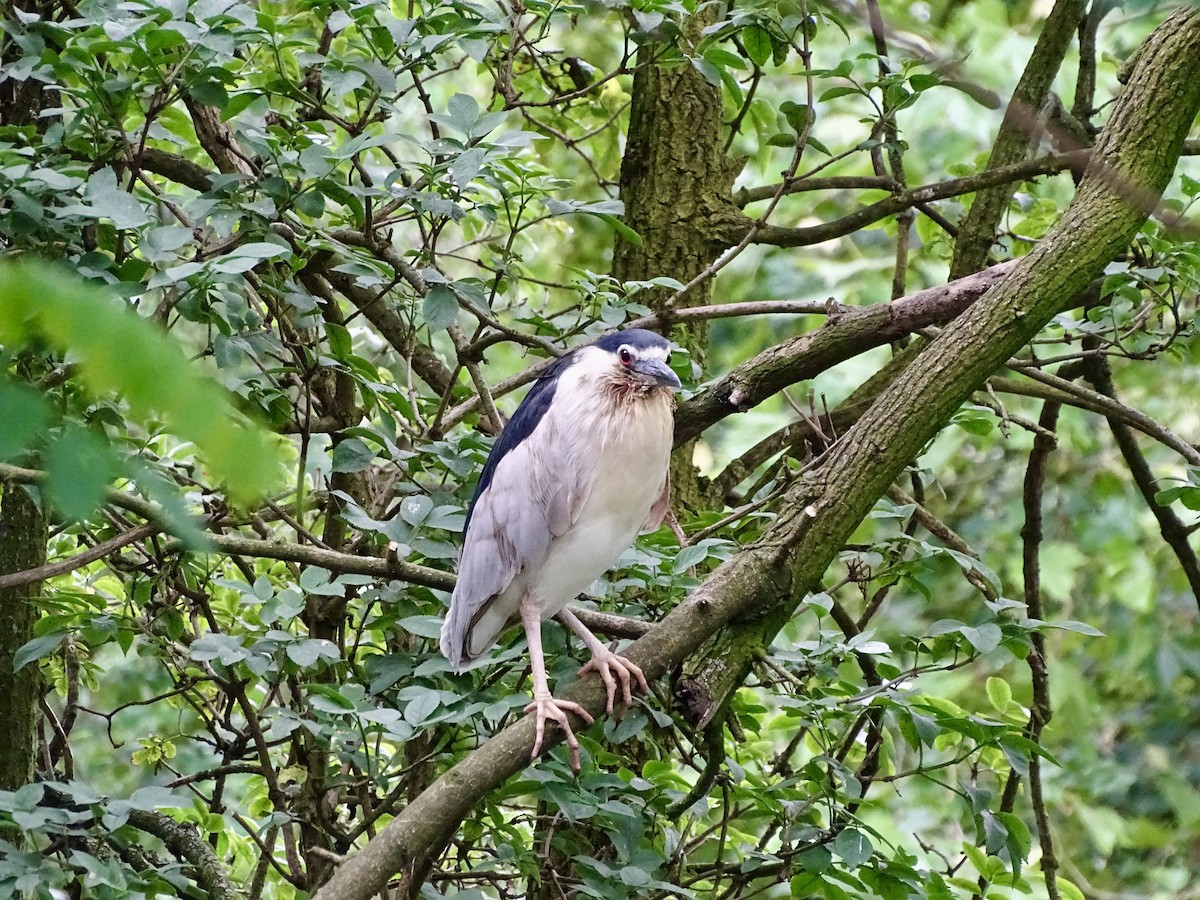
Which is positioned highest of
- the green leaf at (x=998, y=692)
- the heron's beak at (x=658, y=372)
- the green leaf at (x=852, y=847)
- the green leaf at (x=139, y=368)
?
the heron's beak at (x=658, y=372)

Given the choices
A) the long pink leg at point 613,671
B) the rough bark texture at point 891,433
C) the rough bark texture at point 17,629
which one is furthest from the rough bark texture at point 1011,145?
the rough bark texture at point 17,629

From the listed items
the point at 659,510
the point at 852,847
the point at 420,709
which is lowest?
the point at 852,847

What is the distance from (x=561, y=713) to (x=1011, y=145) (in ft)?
6.74

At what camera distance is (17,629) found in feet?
8.87

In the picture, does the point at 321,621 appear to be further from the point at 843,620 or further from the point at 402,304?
the point at 843,620

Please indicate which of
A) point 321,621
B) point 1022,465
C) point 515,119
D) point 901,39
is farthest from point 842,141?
point 901,39

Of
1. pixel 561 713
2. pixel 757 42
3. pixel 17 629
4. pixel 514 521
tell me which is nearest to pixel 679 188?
pixel 757 42

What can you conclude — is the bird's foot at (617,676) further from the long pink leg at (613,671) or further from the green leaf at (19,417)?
the green leaf at (19,417)

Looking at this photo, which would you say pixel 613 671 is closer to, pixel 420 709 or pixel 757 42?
pixel 420 709

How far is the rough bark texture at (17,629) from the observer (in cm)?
269

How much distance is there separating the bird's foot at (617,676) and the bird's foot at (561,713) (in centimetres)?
6

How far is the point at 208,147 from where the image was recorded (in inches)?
112

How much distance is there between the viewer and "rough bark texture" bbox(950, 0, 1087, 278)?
9.96 ft

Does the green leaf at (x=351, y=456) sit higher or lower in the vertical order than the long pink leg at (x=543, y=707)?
higher
